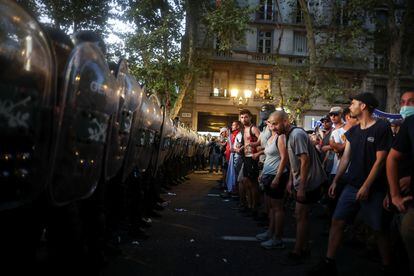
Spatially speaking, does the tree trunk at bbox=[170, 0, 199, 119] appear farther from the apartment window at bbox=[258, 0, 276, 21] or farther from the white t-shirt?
the white t-shirt

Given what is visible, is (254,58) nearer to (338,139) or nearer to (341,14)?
(341,14)

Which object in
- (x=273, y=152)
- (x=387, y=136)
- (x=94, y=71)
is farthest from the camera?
(x=273, y=152)

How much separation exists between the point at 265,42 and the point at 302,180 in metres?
32.3

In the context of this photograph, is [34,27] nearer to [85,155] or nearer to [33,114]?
[33,114]

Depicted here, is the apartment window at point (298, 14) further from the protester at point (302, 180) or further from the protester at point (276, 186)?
the protester at point (302, 180)

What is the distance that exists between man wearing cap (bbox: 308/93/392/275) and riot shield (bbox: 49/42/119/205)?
97.7 inches

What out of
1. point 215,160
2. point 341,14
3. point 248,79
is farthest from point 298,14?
point 215,160

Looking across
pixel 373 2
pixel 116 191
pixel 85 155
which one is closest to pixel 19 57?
pixel 85 155

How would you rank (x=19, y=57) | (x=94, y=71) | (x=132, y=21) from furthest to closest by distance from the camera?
(x=132, y=21) → (x=94, y=71) → (x=19, y=57)

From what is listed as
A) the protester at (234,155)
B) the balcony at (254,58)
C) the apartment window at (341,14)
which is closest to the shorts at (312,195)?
the protester at (234,155)

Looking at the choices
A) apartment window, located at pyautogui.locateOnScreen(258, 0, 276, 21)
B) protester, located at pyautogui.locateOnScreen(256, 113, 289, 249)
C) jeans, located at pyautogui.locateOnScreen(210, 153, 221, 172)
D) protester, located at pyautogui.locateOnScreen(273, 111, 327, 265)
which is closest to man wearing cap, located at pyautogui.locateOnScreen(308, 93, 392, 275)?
protester, located at pyautogui.locateOnScreen(273, 111, 327, 265)

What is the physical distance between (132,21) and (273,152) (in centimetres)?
2219

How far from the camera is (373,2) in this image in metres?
21.4

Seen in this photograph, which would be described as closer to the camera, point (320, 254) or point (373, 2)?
point (320, 254)
